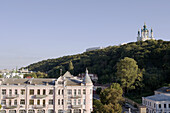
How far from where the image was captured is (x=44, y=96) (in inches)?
2112

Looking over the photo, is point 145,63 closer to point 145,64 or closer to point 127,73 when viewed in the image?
point 145,64

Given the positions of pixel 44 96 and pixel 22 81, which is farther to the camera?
pixel 22 81

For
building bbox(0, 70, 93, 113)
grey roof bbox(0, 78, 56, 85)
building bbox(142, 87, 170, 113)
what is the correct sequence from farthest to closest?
building bbox(142, 87, 170, 113)
grey roof bbox(0, 78, 56, 85)
building bbox(0, 70, 93, 113)

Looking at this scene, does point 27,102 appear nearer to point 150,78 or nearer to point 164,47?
point 150,78

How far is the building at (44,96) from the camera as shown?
52.2 m

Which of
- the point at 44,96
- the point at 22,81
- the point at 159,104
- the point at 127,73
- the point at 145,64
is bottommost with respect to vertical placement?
the point at 159,104

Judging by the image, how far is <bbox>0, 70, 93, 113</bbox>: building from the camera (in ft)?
171

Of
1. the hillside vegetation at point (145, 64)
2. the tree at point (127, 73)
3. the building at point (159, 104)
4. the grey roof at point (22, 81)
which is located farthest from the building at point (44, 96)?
the hillside vegetation at point (145, 64)

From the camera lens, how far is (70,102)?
182 feet

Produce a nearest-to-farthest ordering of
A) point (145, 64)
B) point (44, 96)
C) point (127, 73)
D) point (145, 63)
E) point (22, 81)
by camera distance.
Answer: point (44, 96)
point (22, 81)
point (127, 73)
point (145, 64)
point (145, 63)

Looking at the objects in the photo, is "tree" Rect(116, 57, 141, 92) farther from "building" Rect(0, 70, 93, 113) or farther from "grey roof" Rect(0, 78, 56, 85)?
"grey roof" Rect(0, 78, 56, 85)

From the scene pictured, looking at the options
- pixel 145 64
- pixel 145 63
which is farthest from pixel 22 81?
pixel 145 63

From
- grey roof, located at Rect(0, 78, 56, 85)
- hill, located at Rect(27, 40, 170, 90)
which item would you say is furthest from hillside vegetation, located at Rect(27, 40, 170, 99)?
grey roof, located at Rect(0, 78, 56, 85)

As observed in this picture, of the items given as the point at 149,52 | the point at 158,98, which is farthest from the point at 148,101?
the point at 149,52
